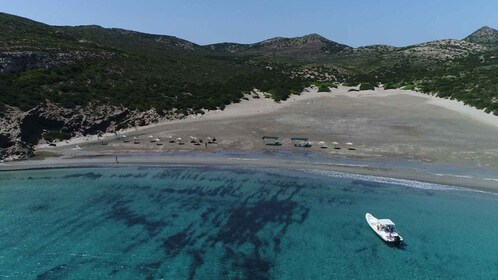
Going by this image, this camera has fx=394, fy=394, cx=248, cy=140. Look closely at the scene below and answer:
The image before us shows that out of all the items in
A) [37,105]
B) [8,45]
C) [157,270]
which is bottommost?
[157,270]

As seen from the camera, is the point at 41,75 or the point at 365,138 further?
the point at 41,75

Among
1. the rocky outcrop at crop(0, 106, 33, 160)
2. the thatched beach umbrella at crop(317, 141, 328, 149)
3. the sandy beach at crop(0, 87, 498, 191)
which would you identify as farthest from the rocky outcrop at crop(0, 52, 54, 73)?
the thatched beach umbrella at crop(317, 141, 328, 149)

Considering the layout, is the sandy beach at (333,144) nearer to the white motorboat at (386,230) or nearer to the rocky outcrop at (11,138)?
the rocky outcrop at (11,138)

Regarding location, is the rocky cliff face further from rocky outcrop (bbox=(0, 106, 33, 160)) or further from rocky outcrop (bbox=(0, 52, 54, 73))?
rocky outcrop (bbox=(0, 52, 54, 73))

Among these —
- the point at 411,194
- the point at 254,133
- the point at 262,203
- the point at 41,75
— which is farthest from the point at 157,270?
the point at 41,75

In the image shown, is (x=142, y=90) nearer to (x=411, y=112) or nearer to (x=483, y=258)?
(x=411, y=112)

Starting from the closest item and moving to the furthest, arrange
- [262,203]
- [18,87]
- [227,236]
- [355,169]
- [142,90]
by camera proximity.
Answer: [227,236] < [262,203] < [355,169] < [18,87] < [142,90]

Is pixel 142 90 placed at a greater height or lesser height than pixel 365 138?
greater
